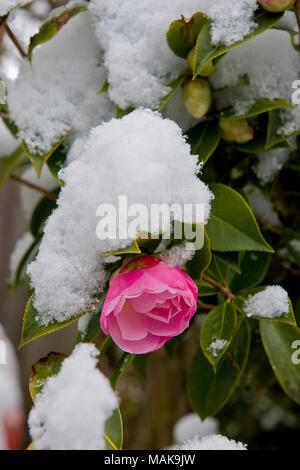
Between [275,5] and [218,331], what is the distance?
1.45ft

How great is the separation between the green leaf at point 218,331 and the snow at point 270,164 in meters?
0.23

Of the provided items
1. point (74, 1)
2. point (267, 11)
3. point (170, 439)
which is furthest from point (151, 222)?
point (170, 439)

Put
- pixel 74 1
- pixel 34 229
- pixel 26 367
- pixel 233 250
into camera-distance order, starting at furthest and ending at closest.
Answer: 1. pixel 26 367
2. pixel 34 229
3. pixel 74 1
4. pixel 233 250

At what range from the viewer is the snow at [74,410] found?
1.42ft

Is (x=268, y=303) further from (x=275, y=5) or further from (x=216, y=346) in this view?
(x=275, y=5)

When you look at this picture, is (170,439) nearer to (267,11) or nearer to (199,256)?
(199,256)

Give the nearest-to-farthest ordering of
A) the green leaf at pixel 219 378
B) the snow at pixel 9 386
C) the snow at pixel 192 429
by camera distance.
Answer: the green leaf at pixel 219 378 < the snow at pixel 192 429 < the snow at pixel 9 386

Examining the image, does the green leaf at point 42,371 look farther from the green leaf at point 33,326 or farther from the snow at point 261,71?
the snow at point 261,71

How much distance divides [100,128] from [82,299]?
0.20 m

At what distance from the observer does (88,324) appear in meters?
0.66

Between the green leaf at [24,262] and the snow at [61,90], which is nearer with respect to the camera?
the snow at [61,90]

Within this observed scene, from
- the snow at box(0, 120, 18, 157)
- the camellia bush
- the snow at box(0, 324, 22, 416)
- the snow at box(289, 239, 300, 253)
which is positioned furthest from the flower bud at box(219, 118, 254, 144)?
the snow at box(0, 324, 22, 416)

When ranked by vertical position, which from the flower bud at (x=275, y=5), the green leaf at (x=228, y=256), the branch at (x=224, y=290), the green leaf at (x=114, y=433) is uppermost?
the flower bud at (x=275, y=5)

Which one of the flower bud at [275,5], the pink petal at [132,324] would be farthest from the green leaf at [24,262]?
the flower bud at [275,5]
